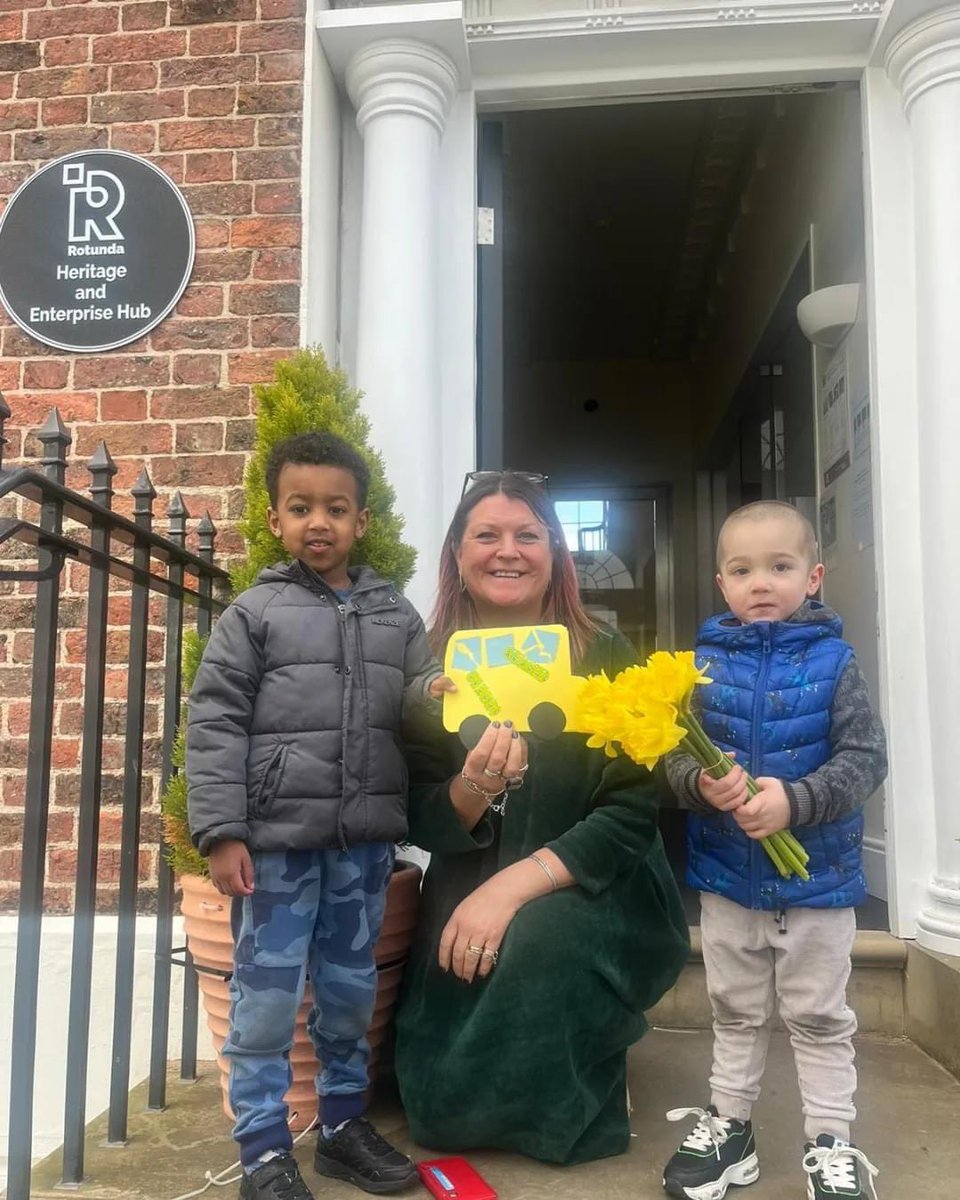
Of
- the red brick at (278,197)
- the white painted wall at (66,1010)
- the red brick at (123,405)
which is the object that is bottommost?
the white painted wall at (66,1010)

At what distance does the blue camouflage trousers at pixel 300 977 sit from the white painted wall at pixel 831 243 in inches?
77.6

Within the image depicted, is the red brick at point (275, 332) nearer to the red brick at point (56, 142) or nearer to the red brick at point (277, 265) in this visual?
the red brick at point (277, 265)

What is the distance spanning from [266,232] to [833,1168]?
10.0 feet

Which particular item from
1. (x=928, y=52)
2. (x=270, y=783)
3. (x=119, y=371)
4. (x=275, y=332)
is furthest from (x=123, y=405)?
(x=928, y=52)

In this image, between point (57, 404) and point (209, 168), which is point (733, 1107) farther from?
point (209, 168)

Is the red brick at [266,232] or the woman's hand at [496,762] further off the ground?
the red brick at [266,232]

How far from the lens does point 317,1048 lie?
2.06m

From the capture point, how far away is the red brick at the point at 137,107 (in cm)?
343

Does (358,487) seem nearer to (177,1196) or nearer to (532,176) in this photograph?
(177,1196)

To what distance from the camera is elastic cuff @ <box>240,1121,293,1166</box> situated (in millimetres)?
1851

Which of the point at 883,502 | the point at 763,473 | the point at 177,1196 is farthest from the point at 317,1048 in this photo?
the point at 763,473

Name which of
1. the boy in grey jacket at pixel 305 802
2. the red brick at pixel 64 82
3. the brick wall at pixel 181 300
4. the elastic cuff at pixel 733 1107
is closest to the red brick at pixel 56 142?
the brick wall at pixel 181 300

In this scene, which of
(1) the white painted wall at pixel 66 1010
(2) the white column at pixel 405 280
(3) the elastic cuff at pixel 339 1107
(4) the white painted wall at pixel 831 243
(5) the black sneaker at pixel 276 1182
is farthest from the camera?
(4) the white painted wall at pixel 831 243

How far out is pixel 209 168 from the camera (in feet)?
11.1
